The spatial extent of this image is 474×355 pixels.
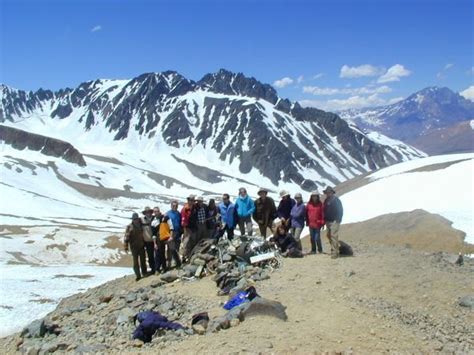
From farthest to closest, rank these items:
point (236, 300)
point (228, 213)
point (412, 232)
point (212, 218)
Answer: point (412, 232) < point (228, 213) < point (212, 218) < point (236, 300)

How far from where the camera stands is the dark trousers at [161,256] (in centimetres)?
2396

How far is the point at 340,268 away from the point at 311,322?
5997 millimetres

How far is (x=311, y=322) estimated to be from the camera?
49.6 ft

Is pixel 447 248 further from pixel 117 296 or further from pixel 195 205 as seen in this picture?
pixel 117 296

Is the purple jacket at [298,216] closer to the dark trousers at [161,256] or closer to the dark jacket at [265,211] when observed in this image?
the dark jacket at [265,211]

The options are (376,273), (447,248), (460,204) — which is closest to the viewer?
(376,273)

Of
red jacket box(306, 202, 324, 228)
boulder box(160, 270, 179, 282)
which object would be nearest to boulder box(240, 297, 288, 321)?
boulder box(160, 270, 179, 282)

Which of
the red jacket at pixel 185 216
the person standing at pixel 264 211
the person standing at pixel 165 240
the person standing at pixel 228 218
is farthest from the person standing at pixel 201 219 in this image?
the person standing at pixel 264 211

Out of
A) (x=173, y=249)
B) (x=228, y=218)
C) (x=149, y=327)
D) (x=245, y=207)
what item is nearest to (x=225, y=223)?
(x=228, y=218)

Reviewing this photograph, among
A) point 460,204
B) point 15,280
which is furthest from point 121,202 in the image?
point 460,204

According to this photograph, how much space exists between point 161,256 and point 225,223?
3309 millimetres

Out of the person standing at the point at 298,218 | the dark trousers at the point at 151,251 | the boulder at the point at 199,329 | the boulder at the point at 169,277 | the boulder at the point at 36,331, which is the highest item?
the person standing at the point at 298,218

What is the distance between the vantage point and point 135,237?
2430 cm

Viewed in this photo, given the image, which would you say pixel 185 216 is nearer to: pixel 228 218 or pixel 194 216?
pixel 194 216
